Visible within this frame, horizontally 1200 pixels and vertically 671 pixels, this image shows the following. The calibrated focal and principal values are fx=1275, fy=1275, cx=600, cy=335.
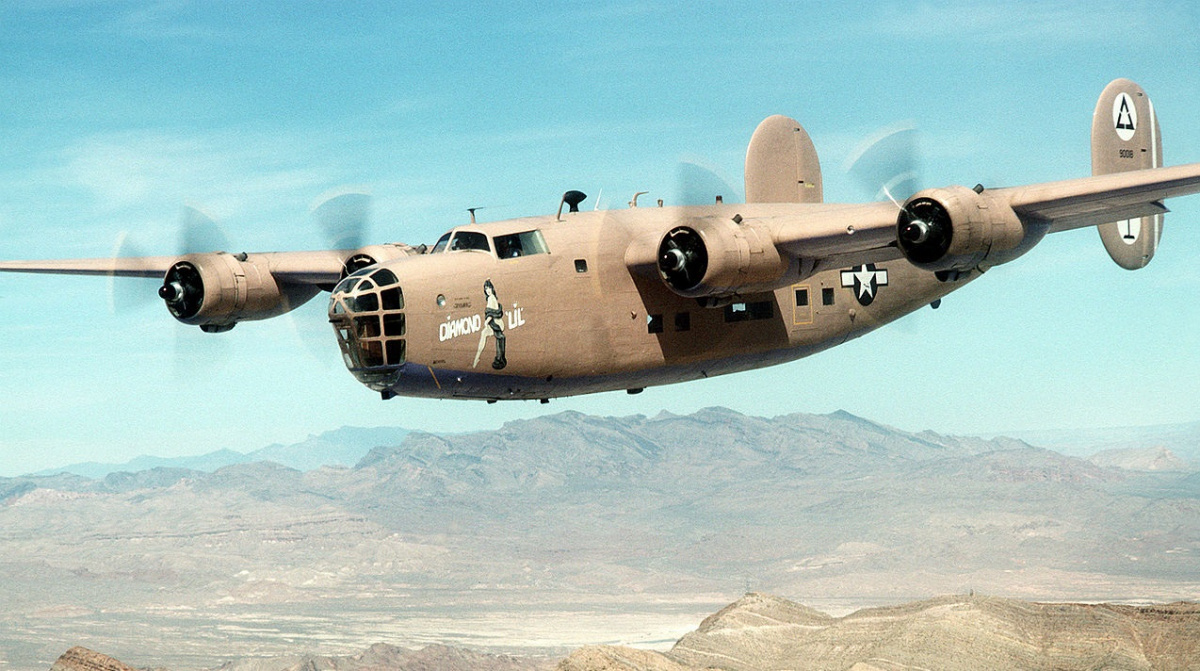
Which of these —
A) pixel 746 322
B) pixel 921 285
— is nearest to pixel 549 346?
pixel 746 322

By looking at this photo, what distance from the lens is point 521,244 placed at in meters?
31.2

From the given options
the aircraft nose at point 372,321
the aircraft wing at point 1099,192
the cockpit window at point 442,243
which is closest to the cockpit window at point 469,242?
the cockpit window at point 442,243

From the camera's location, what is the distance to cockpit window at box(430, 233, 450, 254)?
3177 cm

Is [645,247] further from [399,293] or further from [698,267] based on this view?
[399,293]

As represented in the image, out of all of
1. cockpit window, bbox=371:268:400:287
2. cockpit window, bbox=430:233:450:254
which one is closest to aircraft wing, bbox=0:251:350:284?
cockpit window, bbox=430:233:450:254

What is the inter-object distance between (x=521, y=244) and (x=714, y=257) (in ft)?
15.7

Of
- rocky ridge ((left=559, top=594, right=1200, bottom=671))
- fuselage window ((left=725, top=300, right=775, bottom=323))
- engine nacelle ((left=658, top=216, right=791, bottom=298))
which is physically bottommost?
rocky ridge ((left=559, top=594, right=1200, bottom=671))

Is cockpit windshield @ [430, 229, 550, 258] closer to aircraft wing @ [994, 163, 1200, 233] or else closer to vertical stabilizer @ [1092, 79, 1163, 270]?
aircraft wing @ [994, 163, 1200, 233]

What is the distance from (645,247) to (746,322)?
13.6ft

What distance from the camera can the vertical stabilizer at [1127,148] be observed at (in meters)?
43.2

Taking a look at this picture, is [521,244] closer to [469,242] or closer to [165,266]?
[469,242]

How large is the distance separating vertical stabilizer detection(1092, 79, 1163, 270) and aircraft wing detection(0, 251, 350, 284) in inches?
1007

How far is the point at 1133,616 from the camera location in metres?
69.4

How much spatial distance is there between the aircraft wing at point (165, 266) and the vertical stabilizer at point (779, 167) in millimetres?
13208
